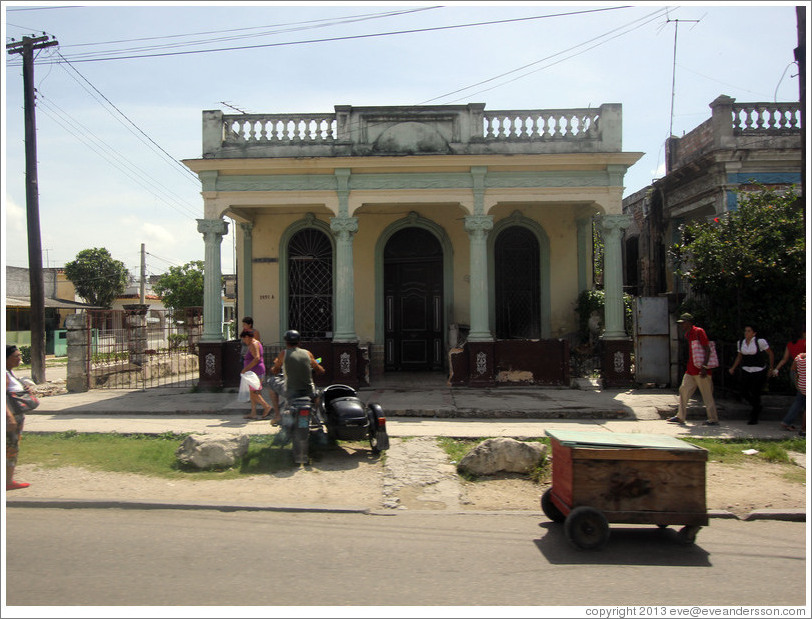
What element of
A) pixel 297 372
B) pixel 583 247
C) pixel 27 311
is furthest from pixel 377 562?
pixel 27 311

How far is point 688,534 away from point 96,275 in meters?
41.4

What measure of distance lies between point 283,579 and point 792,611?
130 inches

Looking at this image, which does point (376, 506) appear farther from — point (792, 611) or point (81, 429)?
point (81, 429)

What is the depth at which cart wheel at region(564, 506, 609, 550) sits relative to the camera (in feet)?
16.1

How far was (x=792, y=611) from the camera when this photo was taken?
3924 mm

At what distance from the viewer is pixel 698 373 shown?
388 inches

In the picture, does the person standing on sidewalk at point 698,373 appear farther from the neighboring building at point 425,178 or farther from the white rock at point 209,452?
the white rock at point 209,452

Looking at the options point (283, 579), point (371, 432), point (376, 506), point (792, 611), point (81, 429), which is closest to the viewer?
point (792, 611)

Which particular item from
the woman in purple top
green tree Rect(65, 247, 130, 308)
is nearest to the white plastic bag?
the woman in purple top

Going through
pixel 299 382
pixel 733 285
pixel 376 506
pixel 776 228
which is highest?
pixel 776 228

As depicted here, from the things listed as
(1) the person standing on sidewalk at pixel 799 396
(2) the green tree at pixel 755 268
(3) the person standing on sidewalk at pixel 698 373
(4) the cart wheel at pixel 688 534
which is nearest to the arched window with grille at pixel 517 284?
(2) the green tree at pixel 755 268

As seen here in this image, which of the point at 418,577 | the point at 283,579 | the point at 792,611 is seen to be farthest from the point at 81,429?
the point at 792,611

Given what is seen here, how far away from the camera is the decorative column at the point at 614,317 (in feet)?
41.7

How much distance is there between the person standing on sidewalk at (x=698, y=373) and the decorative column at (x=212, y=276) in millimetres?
8907
